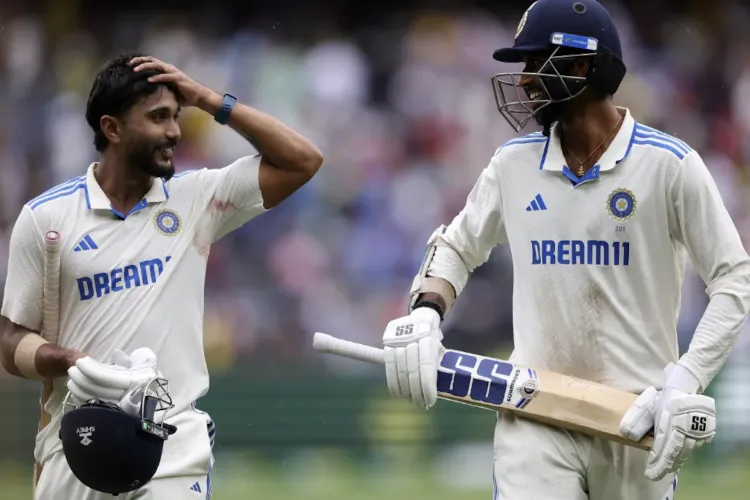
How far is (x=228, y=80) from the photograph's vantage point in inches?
512

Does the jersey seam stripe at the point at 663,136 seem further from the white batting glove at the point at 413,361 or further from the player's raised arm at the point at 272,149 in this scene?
the player's raised arm at the point at 272,149

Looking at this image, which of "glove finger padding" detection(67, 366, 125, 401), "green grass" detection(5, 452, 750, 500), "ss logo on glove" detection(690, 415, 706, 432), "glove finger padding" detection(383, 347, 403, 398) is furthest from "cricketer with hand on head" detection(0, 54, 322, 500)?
"green grass" detection(5, 452, 750, 500)

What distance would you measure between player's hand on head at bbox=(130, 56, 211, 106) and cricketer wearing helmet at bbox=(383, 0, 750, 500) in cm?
109

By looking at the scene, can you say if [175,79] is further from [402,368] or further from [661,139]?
[661,139]

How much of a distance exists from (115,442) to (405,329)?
103 cm

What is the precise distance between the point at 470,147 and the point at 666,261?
7662mm

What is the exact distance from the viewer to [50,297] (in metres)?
5.30

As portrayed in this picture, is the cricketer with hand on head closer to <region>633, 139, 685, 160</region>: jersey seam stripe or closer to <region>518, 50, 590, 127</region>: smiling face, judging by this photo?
<region>518, 50, 590, 127</region>: smiling face

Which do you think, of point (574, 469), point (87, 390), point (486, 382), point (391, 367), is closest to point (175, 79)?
point (87, 390)

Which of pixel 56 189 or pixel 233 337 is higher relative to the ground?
pixel 56 189

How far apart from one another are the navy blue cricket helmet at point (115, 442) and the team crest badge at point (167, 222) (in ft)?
2.14

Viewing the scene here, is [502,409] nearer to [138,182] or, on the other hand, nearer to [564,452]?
[564,452]

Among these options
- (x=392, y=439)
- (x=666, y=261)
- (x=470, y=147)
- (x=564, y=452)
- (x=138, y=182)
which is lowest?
(x=392, y=439)

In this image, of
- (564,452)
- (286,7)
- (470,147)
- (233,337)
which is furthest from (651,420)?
(286,7)
